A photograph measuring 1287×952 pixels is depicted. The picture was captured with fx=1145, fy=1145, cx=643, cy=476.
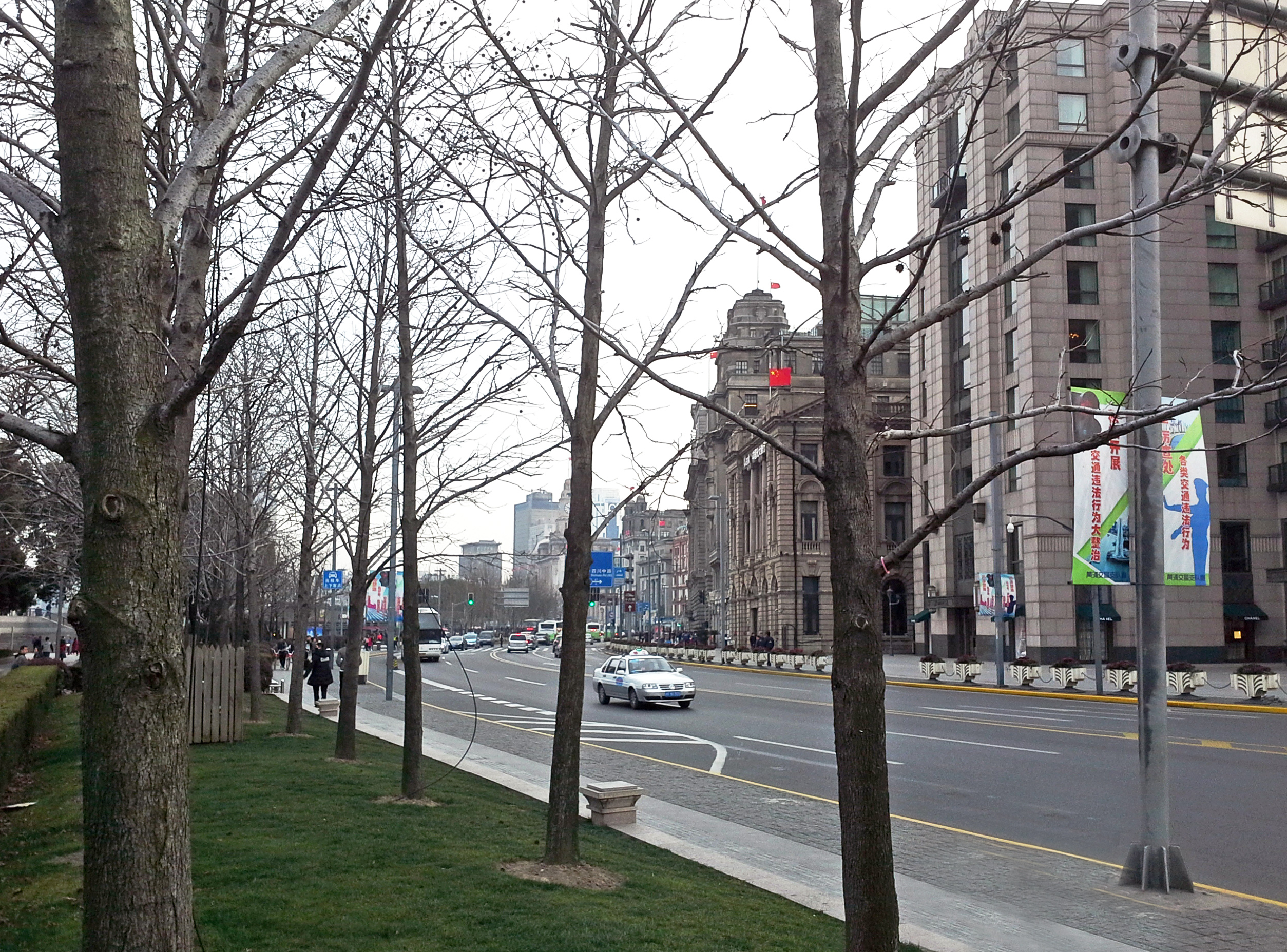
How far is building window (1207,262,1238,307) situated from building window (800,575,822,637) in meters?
35.4

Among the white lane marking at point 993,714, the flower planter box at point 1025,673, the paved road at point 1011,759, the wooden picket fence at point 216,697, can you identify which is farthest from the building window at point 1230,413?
the wooden picket fence at point 216,697

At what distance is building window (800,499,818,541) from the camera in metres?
82.0

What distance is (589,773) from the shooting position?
18.3 m

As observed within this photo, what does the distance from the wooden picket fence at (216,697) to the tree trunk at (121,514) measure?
1571 cm

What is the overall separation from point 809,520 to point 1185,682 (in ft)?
169

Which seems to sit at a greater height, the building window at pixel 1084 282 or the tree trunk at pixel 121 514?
the building window at pixel 1084 282

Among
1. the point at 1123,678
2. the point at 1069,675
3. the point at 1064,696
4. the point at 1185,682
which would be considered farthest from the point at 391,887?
the point at 1069,675

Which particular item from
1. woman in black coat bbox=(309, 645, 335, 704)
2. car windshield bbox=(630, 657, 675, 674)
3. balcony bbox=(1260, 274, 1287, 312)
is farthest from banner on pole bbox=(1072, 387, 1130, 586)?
balcony bbox=(1260, 274, 1287, 312)

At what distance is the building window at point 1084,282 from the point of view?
2023 inches

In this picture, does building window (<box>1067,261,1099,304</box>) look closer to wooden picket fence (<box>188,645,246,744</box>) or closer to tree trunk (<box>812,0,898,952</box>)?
wooden picket fence (<box>188,645,246,744</box>)

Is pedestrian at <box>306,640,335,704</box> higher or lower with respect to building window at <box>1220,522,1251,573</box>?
lower

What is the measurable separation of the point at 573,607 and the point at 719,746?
13.2m

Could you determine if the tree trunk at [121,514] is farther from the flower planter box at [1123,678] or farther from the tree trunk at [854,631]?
the flower planter box at [1123,678]

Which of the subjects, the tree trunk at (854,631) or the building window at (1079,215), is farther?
the building window at (1079,215)
